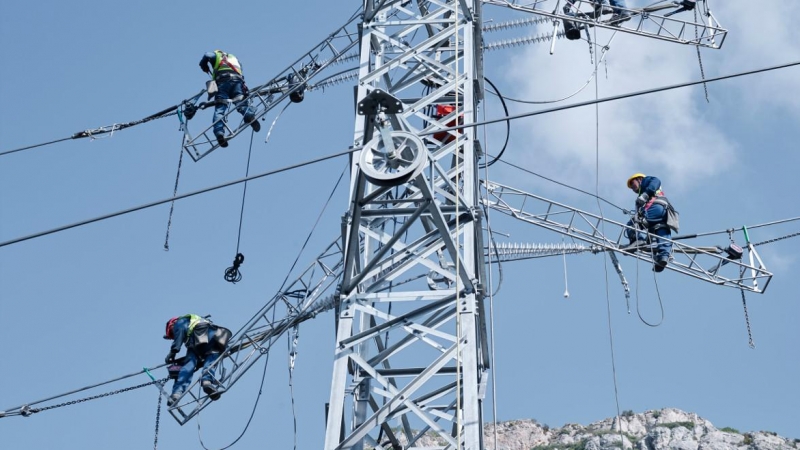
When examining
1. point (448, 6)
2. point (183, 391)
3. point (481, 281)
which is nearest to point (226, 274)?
point (183, 391)

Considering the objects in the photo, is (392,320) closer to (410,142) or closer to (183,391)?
(410,142)

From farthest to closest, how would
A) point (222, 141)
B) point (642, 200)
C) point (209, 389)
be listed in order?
point (642, 200)
point (222, 141)
point (209, 389)

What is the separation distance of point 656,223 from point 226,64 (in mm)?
6961

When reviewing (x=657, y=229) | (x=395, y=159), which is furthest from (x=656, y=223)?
(x=395, y=159)

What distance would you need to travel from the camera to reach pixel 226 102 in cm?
1905

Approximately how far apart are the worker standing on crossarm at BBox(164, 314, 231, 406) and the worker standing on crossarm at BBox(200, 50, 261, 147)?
9.61ft

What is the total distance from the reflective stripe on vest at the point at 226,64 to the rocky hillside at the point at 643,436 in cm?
1868

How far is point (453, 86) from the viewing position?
43.3 feet

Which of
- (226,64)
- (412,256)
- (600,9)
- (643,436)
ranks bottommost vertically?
(412,256)

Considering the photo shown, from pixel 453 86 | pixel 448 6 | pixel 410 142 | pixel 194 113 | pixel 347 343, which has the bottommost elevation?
pixel 347 343

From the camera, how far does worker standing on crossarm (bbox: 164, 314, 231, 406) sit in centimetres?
1650

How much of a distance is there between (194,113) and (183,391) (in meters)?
4.69

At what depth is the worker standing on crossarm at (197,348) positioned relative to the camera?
16500mm

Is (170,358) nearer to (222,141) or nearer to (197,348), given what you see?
(197,348)
